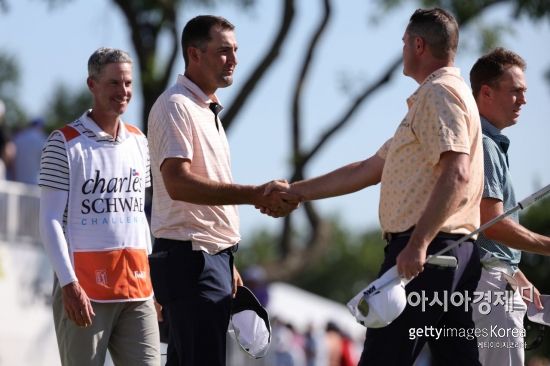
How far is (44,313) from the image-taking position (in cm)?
1658

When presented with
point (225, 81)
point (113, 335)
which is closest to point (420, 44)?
point (225, 81)

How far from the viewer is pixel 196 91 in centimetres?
725

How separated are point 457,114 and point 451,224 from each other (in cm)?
51

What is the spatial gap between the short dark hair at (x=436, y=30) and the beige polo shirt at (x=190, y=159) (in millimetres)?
1186

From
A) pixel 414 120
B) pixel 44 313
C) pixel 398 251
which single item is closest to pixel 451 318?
pixel 398 251

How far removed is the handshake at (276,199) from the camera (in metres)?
7.27

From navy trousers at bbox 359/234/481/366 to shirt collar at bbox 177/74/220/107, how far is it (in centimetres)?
135

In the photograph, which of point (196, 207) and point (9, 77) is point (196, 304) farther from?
point (9, 77)

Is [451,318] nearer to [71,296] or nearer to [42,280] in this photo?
[71,296]

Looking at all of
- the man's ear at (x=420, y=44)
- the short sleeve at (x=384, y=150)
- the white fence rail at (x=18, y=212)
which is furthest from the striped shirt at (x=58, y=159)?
the white fence rail at (x=18, y=212)

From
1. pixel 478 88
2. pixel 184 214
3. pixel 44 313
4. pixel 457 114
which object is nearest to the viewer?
pixel 457 114

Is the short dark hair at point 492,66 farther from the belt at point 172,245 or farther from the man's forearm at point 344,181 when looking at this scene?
the belt at point 172,245

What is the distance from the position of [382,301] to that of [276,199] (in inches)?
54.1

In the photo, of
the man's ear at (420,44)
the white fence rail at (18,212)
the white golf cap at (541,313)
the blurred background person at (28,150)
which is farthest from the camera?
the white fence rail at (18,212)
